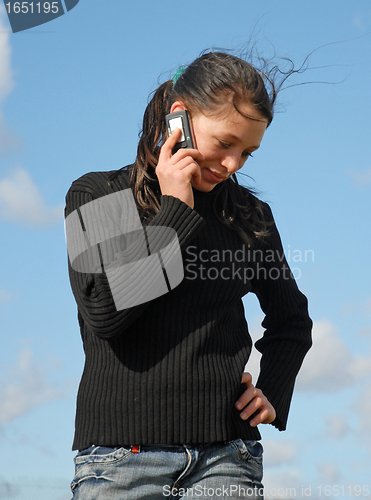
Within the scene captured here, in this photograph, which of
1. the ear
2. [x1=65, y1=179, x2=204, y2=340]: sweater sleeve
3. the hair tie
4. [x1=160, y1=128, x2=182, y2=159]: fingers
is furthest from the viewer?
the hair tie

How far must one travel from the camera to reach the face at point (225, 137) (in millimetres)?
2391

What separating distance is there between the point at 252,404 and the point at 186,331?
454 millimetres

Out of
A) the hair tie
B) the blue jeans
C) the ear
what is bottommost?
the blue jeans

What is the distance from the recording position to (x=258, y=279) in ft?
9.39

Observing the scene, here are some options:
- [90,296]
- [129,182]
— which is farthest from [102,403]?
[129,182]

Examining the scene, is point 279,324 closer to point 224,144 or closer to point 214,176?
point 214,176

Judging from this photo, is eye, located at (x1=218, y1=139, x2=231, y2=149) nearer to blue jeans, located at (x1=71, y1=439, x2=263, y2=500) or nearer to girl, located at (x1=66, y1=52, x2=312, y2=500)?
girl, located at (x1=66, y1=52, x2=312, y2=500)

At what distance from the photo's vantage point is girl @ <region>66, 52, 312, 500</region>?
6.98ft

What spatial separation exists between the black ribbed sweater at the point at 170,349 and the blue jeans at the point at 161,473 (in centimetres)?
4

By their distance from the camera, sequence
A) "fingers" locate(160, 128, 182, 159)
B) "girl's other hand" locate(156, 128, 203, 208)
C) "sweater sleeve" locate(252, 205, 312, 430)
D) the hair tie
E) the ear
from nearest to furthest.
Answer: "girl's other hand" locate(156, 128, 203, 208), "fingers" locate(160, 128, 182, 159), the ear, the hair tie, "sweater sleeve" locate(252, 205, 312, 430)

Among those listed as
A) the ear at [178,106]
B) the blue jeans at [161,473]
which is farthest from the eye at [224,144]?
the blue jeans at [161,473]

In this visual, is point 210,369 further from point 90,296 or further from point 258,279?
point 258,279


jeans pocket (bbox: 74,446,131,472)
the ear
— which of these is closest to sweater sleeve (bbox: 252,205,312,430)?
the ear

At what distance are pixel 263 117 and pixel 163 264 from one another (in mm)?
818
